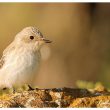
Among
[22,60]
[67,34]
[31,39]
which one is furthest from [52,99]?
[67,34]

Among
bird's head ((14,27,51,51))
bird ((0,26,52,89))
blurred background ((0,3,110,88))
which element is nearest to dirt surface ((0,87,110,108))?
bird ((0,26,52,89))

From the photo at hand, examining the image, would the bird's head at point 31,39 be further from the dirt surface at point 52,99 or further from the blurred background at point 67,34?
the blurred background at point 67,34

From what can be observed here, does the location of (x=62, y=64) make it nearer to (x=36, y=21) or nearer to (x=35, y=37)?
(x=36, y=21)

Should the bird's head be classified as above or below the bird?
above

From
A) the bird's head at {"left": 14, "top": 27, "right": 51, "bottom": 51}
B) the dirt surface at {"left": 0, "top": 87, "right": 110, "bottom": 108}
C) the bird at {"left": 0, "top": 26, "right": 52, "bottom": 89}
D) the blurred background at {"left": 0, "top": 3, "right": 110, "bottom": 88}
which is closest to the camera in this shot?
the dirt surface at {"left": 0, "top": 87, "right": 110, "bottom": 108}

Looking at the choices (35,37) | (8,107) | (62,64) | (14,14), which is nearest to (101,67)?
(62,64)

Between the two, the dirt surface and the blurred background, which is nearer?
the dirt surface

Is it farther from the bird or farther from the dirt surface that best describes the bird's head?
the dirt surface
